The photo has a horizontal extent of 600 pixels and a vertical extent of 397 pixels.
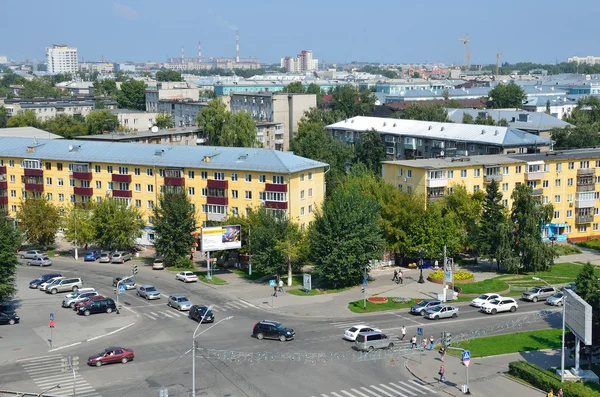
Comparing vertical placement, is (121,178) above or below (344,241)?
above

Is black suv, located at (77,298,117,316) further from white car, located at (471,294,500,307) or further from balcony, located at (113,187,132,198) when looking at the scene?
white car, located at (471,294,500,307)

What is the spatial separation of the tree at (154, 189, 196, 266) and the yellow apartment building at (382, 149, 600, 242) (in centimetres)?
2581

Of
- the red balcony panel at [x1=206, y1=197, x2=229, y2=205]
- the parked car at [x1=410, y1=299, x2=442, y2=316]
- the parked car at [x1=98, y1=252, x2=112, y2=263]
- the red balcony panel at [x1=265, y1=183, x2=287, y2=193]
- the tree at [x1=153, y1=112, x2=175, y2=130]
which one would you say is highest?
the tree at [x1=153, y1=112, x2=175, y2=130]

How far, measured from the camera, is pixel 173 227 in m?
77.5

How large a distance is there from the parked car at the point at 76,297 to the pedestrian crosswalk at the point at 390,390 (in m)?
28.5

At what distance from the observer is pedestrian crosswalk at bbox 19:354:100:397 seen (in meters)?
43.4

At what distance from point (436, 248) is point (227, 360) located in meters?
32.5

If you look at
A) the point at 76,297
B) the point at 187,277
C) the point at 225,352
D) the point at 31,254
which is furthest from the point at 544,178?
the point at 31,254

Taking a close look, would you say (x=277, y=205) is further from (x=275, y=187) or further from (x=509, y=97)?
(x=509, y=97)

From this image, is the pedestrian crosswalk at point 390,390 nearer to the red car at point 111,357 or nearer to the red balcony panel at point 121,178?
the red car at point 111,357

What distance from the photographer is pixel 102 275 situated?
75.6m

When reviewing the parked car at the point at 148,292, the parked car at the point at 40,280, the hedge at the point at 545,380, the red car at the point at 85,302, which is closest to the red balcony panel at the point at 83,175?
the parked car at the point at 40,280

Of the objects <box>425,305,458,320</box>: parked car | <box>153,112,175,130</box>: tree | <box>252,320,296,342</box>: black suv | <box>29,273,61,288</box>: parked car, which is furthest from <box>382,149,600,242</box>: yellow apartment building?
<box>153,112,175,130</box>: tree

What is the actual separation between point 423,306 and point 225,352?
18.4 m
